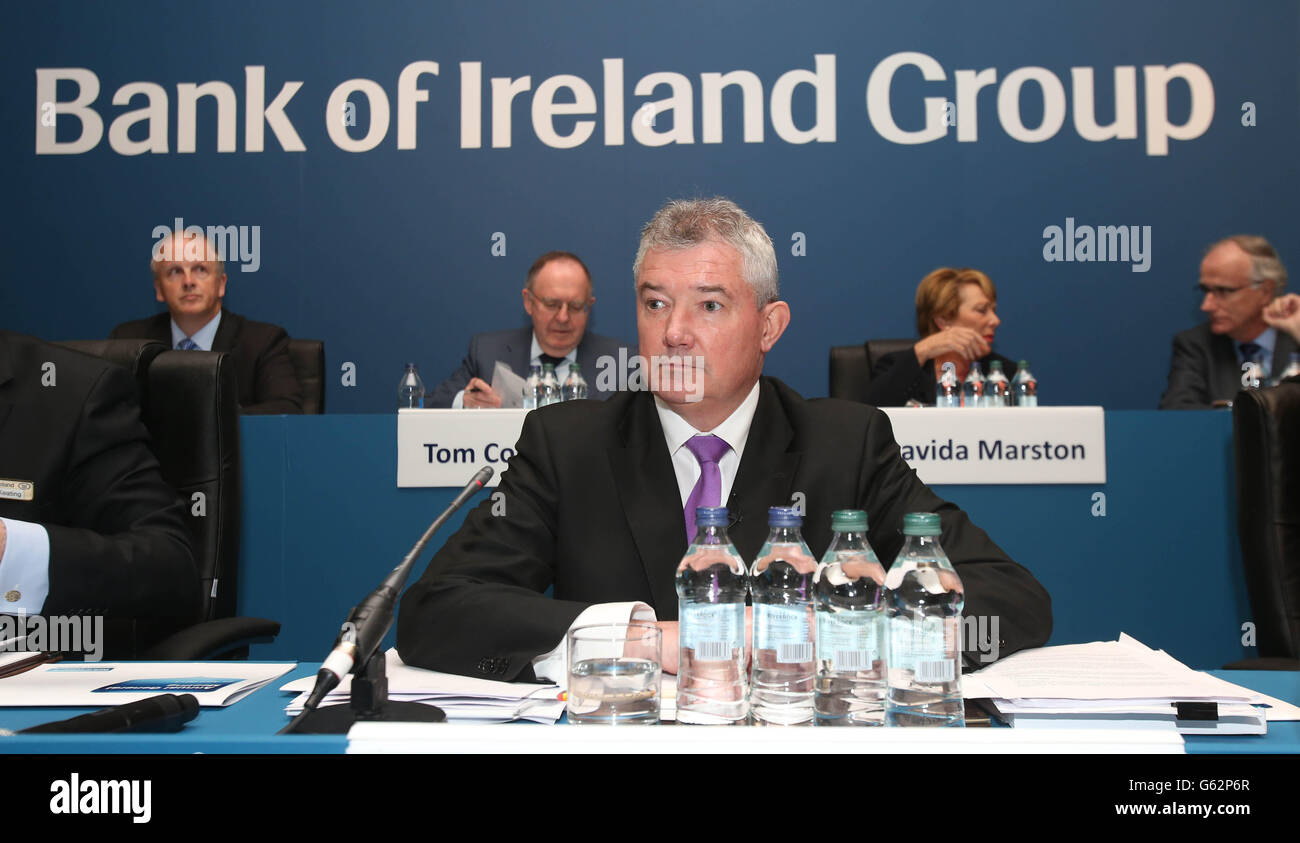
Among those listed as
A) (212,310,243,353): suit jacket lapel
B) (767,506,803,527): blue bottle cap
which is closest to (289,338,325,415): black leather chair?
(212,310,243,353): suit jacket lapel

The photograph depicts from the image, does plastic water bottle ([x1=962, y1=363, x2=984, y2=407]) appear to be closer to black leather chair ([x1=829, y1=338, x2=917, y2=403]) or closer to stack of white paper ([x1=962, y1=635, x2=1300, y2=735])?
black leather chair ([x1=829, y1=338, x2=917, y2=403])

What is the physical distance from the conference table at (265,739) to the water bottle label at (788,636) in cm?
27

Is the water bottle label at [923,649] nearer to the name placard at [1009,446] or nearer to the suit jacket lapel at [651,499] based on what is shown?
the suit jacket lapel at [651,499]

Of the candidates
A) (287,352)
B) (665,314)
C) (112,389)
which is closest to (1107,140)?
(287,352)

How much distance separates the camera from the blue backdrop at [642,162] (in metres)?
5.68

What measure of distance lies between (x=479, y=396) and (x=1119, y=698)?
2909 mm

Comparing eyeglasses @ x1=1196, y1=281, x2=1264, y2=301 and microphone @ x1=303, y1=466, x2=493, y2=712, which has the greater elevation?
eyeglasses @ x1=1196, y1=281, x2=1264, y2=301

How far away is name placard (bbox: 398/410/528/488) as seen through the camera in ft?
10.5

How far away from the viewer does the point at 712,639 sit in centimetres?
112

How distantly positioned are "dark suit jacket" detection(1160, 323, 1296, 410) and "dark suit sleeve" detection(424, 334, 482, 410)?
9.74 ft

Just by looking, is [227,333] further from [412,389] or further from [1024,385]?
[1024,385]

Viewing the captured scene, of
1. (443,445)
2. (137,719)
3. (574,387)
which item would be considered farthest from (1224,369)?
(137,719)

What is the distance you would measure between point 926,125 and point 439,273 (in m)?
2.77

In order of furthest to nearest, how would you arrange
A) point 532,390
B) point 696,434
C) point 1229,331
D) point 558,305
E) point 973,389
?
1. point 1229,331
2. point 558,305
3. point 973,389
4. point 532,390
5. point 696,434
